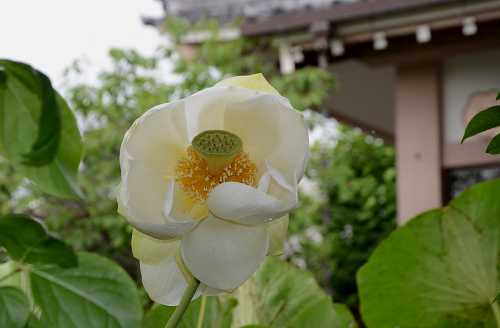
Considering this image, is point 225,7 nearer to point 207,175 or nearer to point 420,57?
point 420,57

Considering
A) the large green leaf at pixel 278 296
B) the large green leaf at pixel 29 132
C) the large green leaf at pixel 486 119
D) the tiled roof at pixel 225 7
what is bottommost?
the tiled roof at pixel 225 7

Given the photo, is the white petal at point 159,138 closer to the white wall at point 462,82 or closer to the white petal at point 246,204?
the white petal at point 246,204

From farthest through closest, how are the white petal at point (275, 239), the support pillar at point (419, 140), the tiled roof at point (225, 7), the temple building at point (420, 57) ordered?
the tiled roof at point (225, 7) → the support pillar at point (419, 140) → the temple building at point (420, 57) → the white petal at point (275, 239)

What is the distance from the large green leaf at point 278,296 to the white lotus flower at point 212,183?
0.49 feet

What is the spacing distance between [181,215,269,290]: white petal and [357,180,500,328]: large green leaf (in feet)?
0.55

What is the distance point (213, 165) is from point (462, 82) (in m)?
3.33

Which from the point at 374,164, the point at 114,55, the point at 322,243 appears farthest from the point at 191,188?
the point at 374,164

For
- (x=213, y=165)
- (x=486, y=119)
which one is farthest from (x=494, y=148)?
(x=213, y=165)

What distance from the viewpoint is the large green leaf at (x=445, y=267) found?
1.36ft

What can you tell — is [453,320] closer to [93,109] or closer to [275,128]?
[275,128]

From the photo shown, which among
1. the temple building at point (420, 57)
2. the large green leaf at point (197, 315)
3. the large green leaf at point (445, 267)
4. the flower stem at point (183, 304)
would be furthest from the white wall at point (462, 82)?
the flower stem at point (183, 304)

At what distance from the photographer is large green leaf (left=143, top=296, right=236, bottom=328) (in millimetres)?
326

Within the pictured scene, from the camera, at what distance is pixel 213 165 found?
0.96 ft

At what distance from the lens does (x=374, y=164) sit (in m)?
6.89
